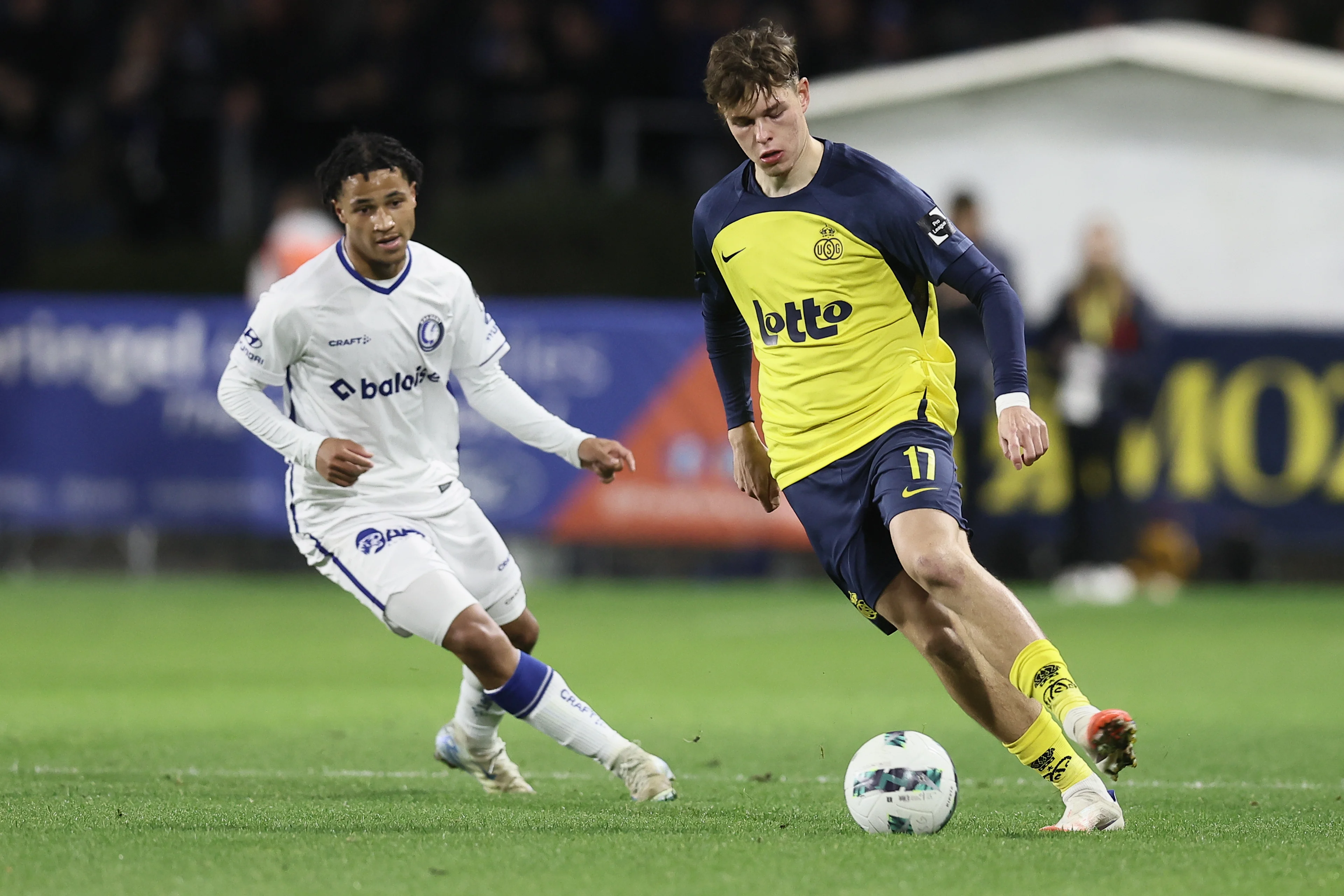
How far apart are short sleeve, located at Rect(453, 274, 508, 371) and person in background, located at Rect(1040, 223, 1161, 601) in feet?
25.4

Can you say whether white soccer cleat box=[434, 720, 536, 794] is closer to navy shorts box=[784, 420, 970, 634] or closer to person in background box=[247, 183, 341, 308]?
navy shorts box=[784, 420, 970, 634]

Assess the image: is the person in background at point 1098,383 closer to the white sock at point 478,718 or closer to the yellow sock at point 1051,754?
the white sock at point 478,718

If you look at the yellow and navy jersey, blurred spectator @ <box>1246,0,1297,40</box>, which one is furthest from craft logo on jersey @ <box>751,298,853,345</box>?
blurred spectator @ <box>1246,0,1297,40</box>

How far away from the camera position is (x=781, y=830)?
548 centimetres

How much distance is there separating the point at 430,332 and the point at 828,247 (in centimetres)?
151

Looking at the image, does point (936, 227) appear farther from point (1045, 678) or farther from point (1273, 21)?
point (1273, 21)

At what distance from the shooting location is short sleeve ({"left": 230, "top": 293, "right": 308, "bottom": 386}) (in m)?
6.32

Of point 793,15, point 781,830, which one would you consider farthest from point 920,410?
point 793,15

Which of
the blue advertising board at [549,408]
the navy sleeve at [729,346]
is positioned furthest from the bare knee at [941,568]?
the blue advertising board at [549,408]

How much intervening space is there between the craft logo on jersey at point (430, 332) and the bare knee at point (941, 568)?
6.63 feet

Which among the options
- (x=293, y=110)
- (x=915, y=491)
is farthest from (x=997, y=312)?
(x=293, y=110)

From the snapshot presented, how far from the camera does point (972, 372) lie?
542 inches

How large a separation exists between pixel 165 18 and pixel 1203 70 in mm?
9440

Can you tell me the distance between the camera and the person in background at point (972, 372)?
43.2 feet
